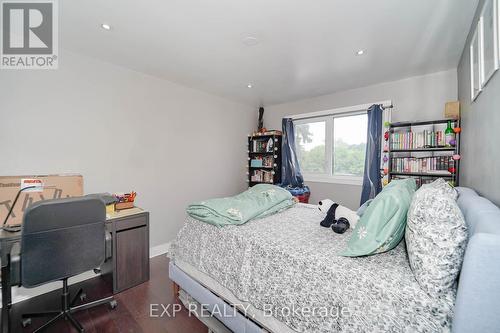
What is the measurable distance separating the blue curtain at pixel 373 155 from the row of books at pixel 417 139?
194 millimetres

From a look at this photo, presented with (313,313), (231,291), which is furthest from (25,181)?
(313,313)

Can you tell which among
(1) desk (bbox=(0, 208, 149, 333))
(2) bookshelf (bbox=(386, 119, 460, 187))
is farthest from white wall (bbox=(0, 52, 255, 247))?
(2) bookshelf (bbox=(386, 119, 460, 187))

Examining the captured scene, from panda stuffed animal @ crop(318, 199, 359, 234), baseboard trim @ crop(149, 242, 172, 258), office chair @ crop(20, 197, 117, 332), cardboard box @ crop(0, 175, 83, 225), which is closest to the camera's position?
office chair @ crop(20, 197, 117, 332)

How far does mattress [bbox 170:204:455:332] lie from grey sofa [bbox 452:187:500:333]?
0.12 m

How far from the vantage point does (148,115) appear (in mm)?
2959

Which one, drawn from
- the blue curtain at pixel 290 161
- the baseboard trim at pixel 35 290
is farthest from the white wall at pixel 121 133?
the blue curtain at pixel 290 161

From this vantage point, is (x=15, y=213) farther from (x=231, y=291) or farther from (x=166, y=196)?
(x=231, y=291)

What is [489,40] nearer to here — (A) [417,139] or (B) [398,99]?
(A) [417,139]

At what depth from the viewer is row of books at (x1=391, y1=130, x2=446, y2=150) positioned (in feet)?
8.64

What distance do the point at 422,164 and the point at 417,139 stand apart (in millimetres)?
320

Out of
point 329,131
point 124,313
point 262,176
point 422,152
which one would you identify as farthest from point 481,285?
point 262,176

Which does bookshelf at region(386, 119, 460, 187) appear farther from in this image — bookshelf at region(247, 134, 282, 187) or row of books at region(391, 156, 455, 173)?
bookshelf at region(247, 134, 282, 187)

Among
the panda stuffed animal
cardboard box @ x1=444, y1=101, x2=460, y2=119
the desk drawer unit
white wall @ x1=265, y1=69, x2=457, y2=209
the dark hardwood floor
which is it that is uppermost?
white wall @ x1=265, y1=69, x2=457, y2=209

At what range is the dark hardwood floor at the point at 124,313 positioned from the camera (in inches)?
66.6
